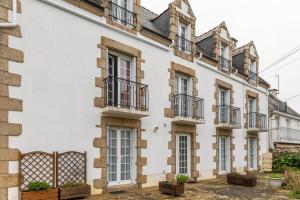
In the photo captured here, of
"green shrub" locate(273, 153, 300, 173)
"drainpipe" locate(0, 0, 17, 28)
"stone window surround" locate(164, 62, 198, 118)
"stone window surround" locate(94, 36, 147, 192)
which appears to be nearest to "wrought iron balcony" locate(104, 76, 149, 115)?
"stone window surround" locate(94, 36, 147, 192)

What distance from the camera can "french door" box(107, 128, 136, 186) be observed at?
32.8ft

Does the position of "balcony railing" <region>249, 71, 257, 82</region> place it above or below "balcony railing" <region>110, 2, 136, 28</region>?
below

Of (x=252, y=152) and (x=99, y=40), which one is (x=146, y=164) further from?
(x=252, y=152)

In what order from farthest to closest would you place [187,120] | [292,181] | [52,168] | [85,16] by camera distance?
[187,120] < [292,181] < [85,16] < [52,168]

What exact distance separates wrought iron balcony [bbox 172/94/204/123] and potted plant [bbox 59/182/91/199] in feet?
16.7

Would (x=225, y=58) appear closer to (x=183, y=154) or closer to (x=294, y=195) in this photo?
(x=183, y=154)

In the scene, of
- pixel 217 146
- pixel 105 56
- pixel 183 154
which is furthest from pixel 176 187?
pixel 217 146

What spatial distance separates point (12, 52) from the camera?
7.54 meters

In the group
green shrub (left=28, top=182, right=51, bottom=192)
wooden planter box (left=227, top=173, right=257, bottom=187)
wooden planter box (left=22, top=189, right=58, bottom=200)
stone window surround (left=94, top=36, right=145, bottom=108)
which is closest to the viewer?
wooden planter box (left=22, top=189, right=58, bottom=200)

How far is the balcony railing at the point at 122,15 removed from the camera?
10.4 m

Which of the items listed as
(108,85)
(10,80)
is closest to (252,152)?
(108,85)

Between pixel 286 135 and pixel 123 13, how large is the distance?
21817 millimetres

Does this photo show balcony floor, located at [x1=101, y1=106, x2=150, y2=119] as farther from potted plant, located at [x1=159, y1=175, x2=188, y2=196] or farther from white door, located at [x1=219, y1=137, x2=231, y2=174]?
white door, located at [x1=219, y1=137, x2=231, y2=174]

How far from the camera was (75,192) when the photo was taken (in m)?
8.12
